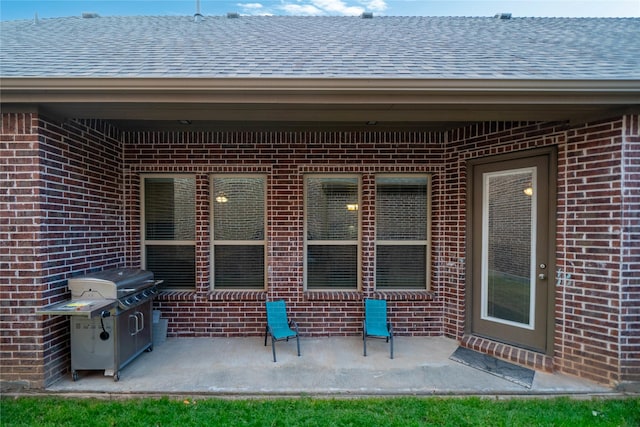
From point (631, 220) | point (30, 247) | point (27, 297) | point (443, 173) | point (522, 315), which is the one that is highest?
point (443, 173)

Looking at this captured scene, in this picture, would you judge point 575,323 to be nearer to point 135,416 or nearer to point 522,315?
point 522,315

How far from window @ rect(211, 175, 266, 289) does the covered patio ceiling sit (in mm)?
1494

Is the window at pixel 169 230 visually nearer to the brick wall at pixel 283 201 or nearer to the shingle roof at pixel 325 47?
the brick wall at pixel 283 201

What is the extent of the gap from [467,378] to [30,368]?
4.41m

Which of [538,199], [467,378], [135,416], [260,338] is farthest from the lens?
[260,338]

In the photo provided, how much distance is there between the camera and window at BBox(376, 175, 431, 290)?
180 inches

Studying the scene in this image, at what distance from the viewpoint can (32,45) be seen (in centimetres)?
398

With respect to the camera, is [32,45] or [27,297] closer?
[27,297]

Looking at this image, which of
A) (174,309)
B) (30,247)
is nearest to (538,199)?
(174,309)

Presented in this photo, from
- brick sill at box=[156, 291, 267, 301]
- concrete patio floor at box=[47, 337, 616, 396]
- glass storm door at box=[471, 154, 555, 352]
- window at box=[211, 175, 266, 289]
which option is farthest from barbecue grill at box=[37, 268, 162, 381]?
glass storm door at box=[471, 154, 555, 352]

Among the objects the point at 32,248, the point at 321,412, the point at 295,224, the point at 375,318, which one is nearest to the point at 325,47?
the point at 295,224

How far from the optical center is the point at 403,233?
459 centimetres

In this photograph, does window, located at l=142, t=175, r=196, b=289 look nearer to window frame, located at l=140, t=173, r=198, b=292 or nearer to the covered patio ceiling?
window frame, located at l=140, t=173, r=198, b=292

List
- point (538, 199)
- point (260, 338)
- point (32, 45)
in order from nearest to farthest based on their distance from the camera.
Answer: point (538, 199) → point (32, 45) → point (260, 338)
